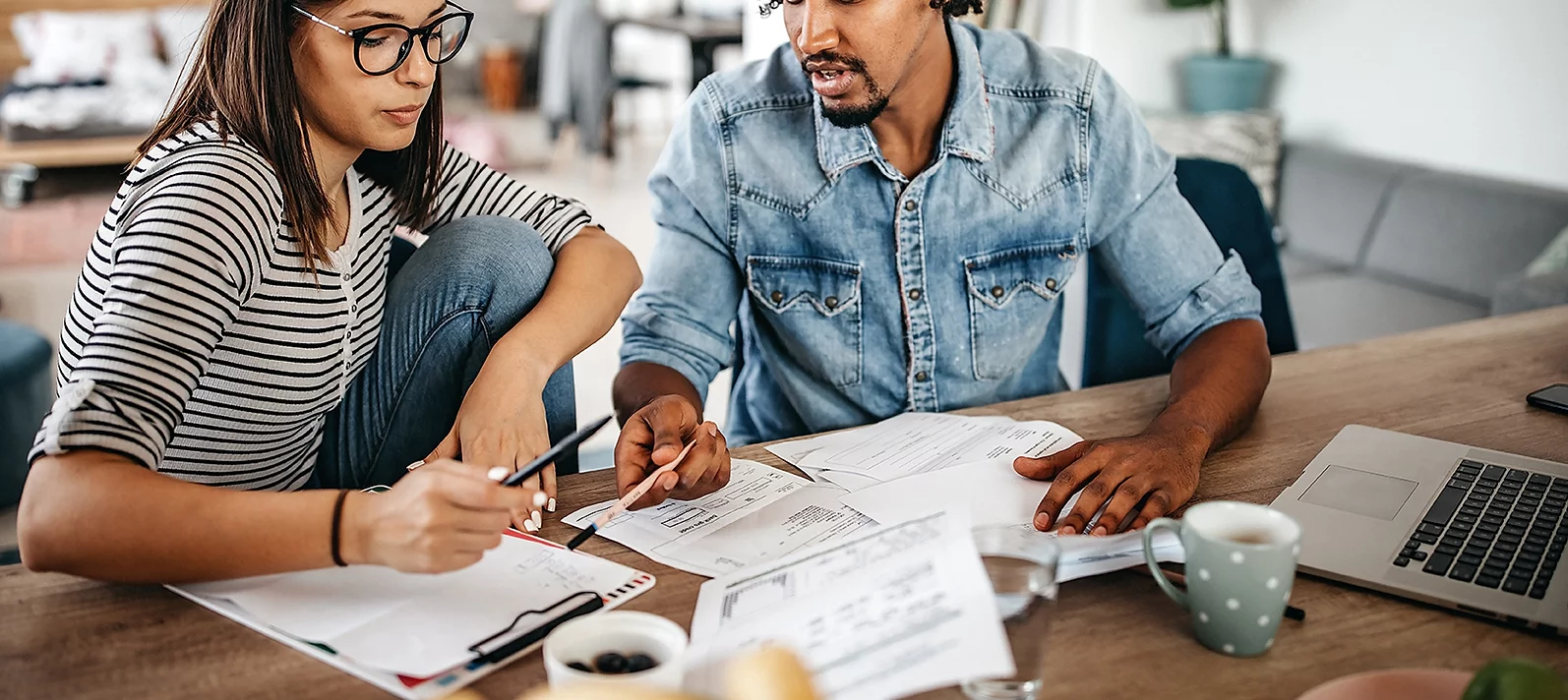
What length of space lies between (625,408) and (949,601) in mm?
785

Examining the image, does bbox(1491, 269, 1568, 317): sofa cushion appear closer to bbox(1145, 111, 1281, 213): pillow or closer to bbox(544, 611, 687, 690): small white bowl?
bbox(1145, 111, 1281, 213): pillow

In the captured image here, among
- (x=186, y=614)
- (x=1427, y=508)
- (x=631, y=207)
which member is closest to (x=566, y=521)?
(x=186, y=614)

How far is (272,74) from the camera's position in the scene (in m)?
1.24

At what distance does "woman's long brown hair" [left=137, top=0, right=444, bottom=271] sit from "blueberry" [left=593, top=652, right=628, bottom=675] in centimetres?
66

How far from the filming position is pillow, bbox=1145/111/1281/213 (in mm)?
4016

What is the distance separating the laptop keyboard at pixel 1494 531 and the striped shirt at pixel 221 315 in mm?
1010

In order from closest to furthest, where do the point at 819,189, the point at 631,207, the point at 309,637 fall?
the point at 309,637 → the point at 819,189 → the point at 631,207

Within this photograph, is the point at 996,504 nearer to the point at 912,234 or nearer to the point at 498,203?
the point at 912,234

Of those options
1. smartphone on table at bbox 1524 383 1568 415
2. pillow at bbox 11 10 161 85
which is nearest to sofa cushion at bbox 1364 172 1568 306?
smartphone on table at bbox 1524 383 1568 415

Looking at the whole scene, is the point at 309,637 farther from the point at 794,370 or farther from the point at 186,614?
the point at 794,370

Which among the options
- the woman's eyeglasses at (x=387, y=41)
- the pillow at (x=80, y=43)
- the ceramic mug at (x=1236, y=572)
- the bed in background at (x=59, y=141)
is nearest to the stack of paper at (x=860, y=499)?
the ceramic mug at (x=1236, y=572)

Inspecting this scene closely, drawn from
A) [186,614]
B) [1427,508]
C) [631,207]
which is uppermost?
[186,614]

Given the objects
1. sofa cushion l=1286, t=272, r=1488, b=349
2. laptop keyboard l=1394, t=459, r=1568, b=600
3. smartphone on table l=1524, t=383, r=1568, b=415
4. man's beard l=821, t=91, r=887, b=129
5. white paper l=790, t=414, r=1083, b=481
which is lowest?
sofa cushion l=1286, t=272, r=1488, b=349

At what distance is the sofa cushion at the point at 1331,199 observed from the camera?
377 cm
